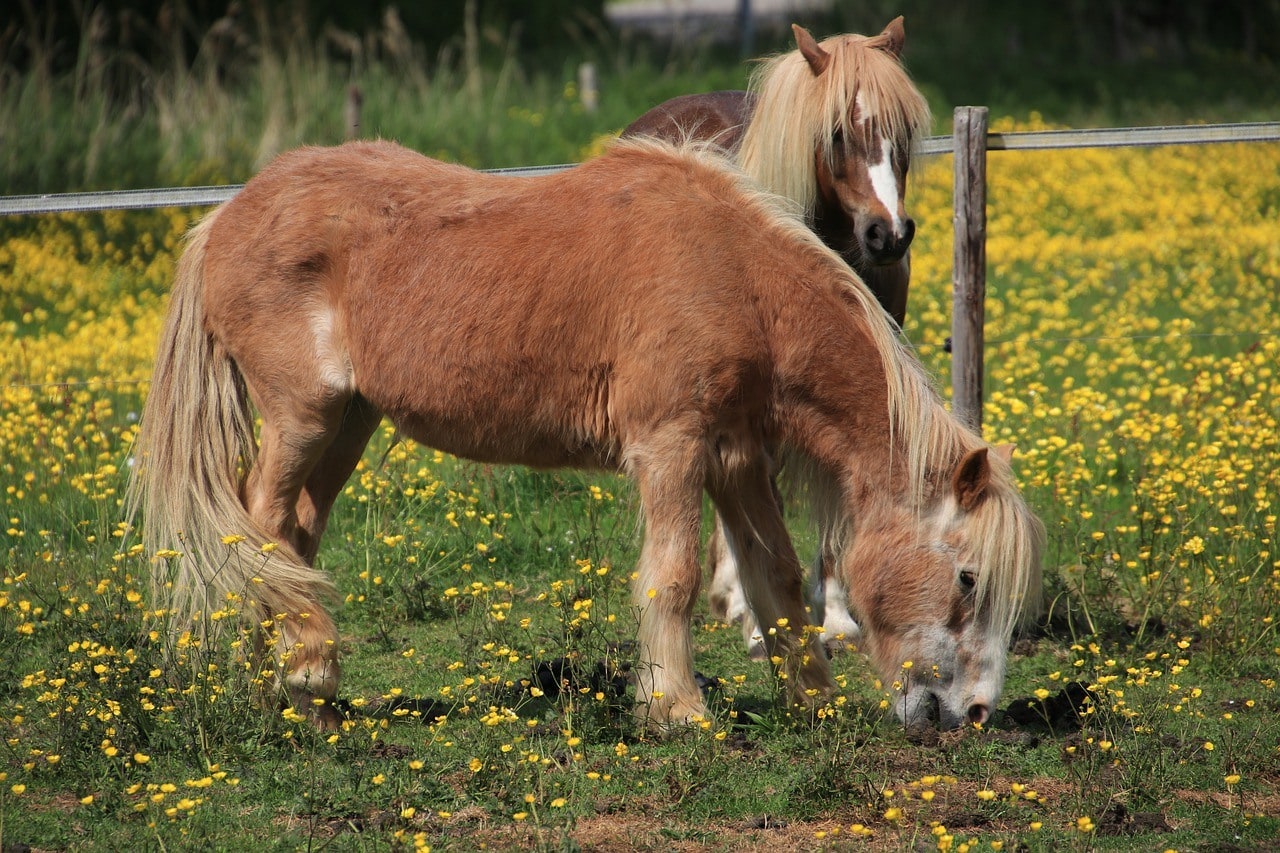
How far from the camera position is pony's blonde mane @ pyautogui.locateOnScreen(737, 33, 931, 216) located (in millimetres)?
5109

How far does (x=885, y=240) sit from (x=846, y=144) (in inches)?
18.0

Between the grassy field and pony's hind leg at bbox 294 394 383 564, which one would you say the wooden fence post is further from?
pony's hind leg at bbox 294 394 383 564

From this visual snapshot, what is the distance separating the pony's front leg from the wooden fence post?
7.35ft

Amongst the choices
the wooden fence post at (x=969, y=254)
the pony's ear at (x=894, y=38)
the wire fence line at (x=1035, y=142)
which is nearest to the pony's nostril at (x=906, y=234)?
the pony's ear at (x=894, y=38)

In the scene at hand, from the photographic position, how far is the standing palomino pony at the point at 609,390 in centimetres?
428

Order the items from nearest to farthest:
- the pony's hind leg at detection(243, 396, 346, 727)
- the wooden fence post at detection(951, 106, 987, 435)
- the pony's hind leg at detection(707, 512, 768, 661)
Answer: the pony's hind leg at detection(243, 396, 346, 727) < the pony's hind leg at detection(707, 512, 768, 661) < the wooden fence post at detection(951, 106, 987, 435)

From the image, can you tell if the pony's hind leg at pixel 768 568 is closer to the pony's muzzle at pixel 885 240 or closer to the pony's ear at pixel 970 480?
the pony's ear at pixel 970 480

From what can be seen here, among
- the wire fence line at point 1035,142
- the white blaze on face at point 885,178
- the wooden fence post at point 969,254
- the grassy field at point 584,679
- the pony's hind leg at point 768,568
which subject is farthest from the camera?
the wire fence line at point 1035,142

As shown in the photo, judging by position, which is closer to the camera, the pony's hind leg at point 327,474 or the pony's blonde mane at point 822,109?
the pony's hind leg at point 327,474

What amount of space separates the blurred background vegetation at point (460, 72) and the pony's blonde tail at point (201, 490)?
708cm

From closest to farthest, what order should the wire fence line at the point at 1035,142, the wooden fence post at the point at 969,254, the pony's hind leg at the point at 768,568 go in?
the pony's hind leg at the point at 768,568 < the wooden fence post at the point at 969,254 < the wire fence line at the point at 1035,142

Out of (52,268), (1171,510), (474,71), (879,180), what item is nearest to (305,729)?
(879,180)

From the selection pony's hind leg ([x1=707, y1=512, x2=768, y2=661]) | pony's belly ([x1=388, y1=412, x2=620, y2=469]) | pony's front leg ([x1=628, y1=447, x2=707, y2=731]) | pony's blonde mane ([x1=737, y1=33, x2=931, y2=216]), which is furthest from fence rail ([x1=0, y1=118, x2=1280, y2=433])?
pony's front leg ([x1=628, y1=447, x2=707, y2=731])

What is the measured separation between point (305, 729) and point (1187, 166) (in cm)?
1383
